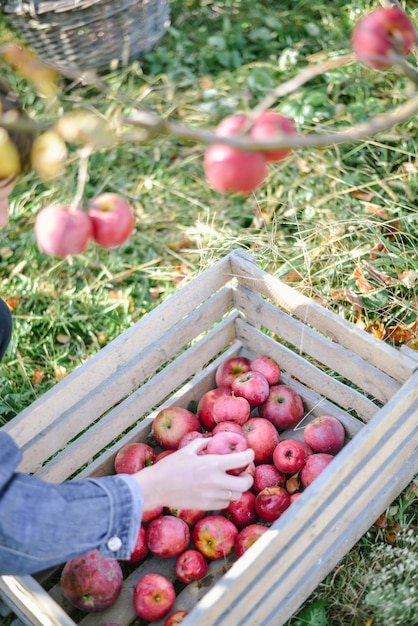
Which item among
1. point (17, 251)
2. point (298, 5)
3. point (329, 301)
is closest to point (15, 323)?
point (17, 251)

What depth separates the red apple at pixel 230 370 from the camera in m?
2.39

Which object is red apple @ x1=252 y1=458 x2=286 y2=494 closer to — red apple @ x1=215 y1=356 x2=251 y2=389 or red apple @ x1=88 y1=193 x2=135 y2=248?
red apple @ x1=215 y1=356 x2=251 y2=389

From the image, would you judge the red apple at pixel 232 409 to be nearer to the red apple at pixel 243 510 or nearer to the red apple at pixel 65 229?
the red apple at pixel 243 510

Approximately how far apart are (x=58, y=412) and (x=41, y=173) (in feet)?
3.85

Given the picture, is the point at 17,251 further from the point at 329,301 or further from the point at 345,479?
the point at 345,479

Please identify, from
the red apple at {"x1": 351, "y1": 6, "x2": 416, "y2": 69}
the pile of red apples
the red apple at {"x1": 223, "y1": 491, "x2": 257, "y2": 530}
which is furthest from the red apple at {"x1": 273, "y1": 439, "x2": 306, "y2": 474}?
the red apple at {"x1": 351, "y1": 6, "x2": 416, "y2": 69}

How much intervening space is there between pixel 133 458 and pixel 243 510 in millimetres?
384

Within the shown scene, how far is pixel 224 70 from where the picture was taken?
409 cm

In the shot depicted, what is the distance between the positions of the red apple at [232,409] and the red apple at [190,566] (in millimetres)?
434

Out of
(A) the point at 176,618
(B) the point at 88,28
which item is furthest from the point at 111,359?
(B) the point at 88,28

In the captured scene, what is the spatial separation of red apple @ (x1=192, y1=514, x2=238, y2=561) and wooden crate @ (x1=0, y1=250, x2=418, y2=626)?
58 millimetres

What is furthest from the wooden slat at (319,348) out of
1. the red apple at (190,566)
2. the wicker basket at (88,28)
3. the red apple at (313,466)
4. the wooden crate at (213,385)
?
the wicker basket at (88,28)

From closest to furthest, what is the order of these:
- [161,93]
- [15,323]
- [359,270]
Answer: [359,270] < [15,323] < [161,93]

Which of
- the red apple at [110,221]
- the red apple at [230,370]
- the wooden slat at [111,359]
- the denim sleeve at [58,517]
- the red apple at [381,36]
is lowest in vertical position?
the red apple at [230,370]
